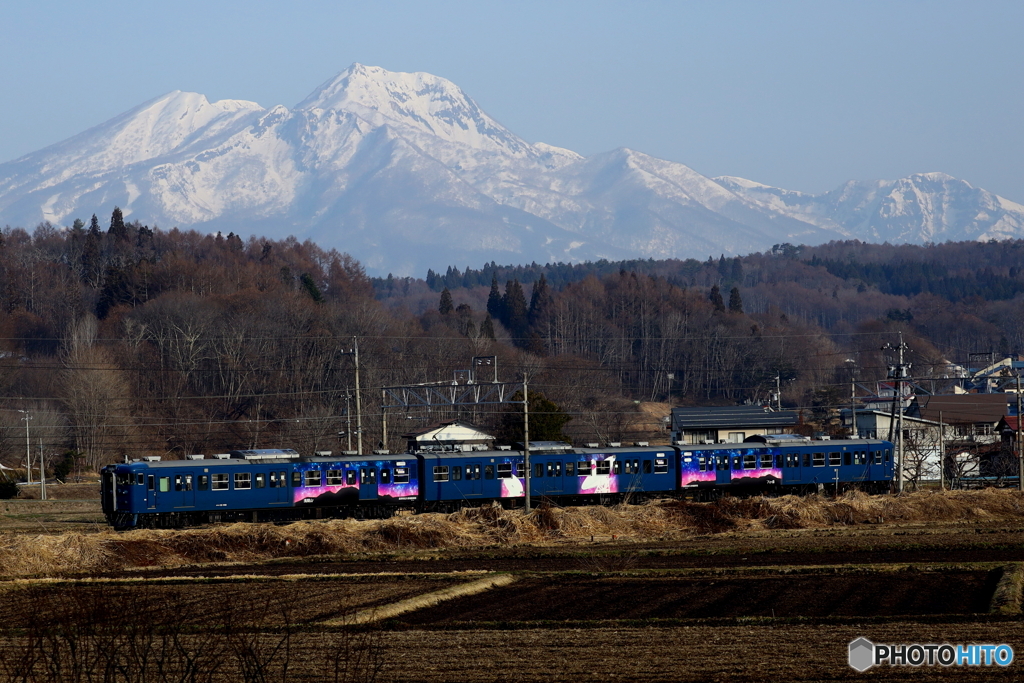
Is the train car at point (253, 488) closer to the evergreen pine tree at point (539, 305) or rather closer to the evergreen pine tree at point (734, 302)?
the evergreen pine tree at point (539, 305)

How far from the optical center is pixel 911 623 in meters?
19.9

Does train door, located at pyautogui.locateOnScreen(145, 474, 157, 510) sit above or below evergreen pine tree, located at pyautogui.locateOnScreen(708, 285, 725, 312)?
below

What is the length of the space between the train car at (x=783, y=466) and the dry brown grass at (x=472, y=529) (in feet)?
16.5

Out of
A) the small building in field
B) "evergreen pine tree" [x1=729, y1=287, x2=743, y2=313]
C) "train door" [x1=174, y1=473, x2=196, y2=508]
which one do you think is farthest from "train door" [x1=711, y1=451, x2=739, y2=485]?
"evergreen pine tree" [x1=729, y1=287, x2=743, y2=313]

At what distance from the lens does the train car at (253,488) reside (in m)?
39.3

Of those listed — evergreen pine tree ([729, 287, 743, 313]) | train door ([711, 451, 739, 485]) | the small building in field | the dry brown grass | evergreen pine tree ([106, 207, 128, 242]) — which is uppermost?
evergreen pine tree ([106, 207, 128, 242])

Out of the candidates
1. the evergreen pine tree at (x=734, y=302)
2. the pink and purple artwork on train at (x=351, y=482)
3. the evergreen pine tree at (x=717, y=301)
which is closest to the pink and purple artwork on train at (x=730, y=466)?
the pink and purple artwork on train at (x=351, y=482)

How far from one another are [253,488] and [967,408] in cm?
6126

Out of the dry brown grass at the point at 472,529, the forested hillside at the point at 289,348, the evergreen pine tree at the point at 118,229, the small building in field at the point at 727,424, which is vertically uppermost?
the evergreen pine tree at the point at 118,229

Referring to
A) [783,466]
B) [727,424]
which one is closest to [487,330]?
[727,424]

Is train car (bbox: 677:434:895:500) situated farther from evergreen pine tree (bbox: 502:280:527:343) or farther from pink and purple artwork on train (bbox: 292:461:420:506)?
evergreen pine tree (bbox: 502:280:527:343)

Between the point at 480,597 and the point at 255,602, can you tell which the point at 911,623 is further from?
the point at 255,602

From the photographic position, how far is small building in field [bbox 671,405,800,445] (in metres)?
73.2

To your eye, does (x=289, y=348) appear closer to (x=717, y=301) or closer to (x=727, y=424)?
(x=727, y=424)
